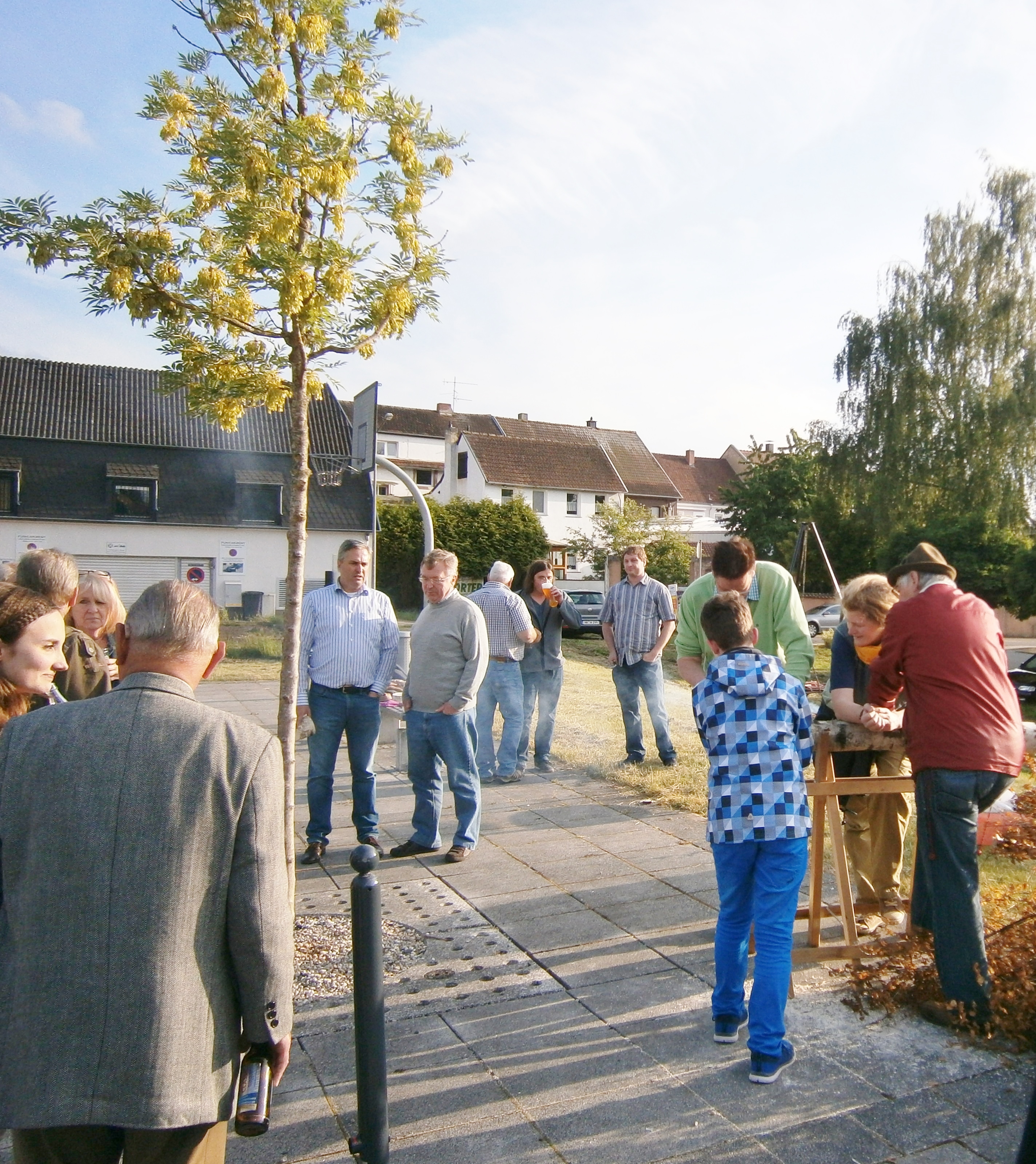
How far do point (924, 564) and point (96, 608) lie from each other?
3.87 metres

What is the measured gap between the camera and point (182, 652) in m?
2.33

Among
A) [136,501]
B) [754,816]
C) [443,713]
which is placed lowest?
[443,713]

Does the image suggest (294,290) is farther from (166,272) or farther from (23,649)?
(23,649)

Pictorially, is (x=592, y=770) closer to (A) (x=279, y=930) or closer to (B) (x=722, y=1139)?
(B) (x=722, y=1139)

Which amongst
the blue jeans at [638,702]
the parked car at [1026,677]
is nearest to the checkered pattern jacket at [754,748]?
the blue jeans at [638,702]

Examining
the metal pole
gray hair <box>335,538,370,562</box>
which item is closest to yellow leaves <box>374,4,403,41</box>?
gray hair <box>335,538,370,562</box>

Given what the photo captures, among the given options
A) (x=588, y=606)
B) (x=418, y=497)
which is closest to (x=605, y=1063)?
(x=418, y=497)

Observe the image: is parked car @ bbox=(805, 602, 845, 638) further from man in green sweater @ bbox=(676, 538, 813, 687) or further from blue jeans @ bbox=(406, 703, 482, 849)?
man in green sweater @ bbox=(676, 538, 813, 687)

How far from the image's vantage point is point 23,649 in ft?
9.90

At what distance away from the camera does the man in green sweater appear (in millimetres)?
5332

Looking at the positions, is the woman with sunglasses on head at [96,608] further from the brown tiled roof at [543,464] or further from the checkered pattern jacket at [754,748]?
the brown tiled roof at [543,464]

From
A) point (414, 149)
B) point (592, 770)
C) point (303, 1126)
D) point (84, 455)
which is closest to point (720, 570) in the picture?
point (414, 149)

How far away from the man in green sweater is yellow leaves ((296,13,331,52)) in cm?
308

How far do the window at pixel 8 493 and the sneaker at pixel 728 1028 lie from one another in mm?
38958
